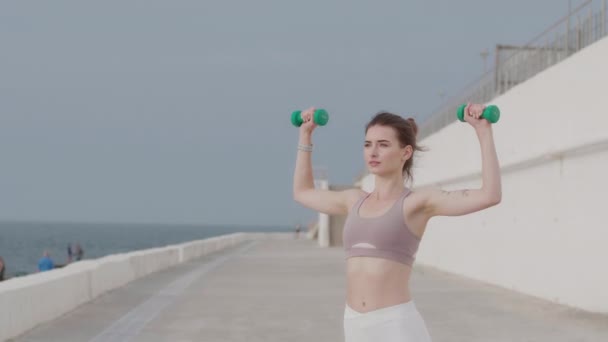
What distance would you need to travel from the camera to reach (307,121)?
14.8ft

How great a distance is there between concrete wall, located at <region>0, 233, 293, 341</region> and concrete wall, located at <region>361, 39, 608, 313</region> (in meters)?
7.79

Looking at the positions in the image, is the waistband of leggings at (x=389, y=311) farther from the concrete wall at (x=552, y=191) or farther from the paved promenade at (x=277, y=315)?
the concrete wall at (x=552, y=191)

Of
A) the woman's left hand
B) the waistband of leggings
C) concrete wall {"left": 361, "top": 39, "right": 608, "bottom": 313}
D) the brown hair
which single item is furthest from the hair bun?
concrete wall {"left": 361, "top": 39, "right": 608, "bottom": 313}

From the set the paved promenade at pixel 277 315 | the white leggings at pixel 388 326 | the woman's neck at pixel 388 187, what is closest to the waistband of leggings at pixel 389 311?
the white leggings at pixel 388 326

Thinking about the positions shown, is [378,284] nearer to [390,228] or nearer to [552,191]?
[390,228]

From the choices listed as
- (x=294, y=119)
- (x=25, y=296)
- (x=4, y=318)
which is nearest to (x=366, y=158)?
(x=294, y=119)

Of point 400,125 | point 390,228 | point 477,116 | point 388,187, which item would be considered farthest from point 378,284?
point 477,116

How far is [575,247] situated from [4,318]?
368 inches

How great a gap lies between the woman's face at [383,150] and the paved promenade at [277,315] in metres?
7.35

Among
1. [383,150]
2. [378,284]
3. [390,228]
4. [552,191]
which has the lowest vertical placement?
[378,284]

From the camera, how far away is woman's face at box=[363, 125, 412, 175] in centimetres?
409

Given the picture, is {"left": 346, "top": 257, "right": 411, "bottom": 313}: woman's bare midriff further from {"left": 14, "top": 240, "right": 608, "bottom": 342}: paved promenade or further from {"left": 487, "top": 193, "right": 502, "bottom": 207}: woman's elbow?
{"left": 14, "top": 240, "right": 608, "bottom": 342}: paved promenade

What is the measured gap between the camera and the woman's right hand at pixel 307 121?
4467 millimetres

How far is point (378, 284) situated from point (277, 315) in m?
10.4
